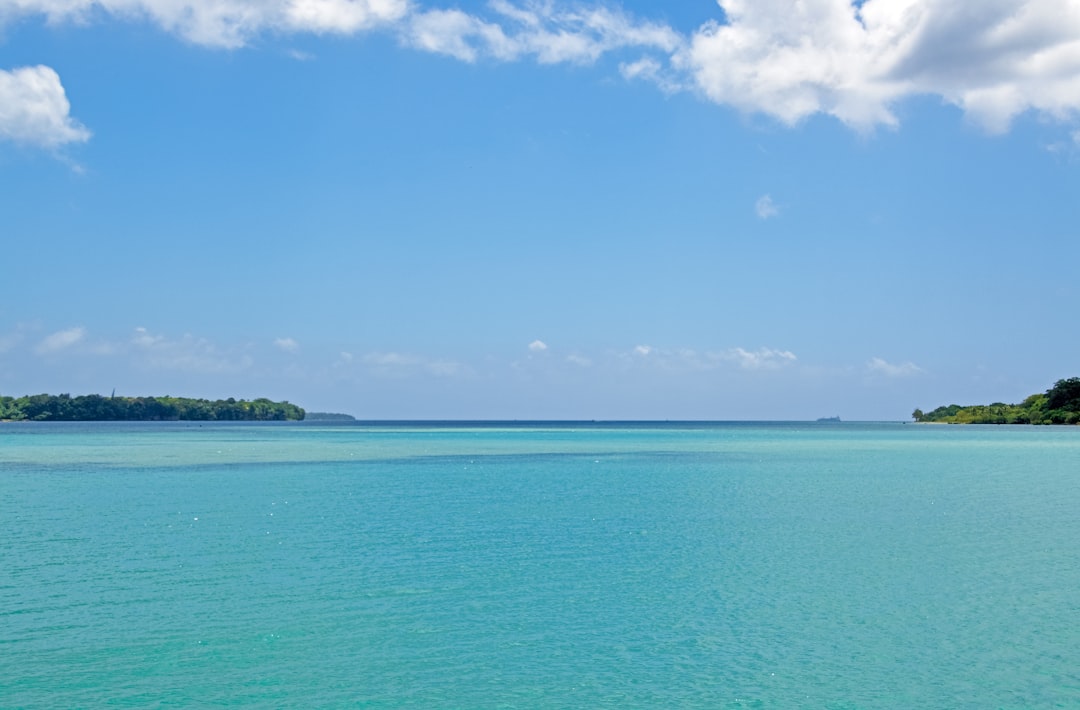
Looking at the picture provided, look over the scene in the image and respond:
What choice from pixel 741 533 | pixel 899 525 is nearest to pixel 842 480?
pixel 899 525

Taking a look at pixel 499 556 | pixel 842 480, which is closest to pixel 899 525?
pixel 499 556

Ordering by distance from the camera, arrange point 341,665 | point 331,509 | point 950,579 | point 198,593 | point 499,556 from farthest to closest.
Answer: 1. point 331,509
2. point 499,556
3. point 950,579
4. point 198,593
5. point 341,665

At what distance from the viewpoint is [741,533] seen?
3450 centimetres

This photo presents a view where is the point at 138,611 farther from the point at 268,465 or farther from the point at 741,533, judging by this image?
the point at 268,465

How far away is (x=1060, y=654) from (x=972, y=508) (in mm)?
25819

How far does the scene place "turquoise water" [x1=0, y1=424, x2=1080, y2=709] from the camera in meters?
16.6

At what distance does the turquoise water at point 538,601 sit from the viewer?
16.6m

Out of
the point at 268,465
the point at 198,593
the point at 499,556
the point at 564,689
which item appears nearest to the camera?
the point at 564,689

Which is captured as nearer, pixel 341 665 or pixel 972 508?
pixel 341 665

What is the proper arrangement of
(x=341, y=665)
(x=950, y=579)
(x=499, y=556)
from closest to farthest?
(x=341, y=665) < (x=950, y=579) < (x=499, y=556)

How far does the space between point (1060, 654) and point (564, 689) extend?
10469 mm

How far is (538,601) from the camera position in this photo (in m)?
22.7

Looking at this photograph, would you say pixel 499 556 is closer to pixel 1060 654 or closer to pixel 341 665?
pixel 341 665

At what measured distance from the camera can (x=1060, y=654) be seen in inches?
730
